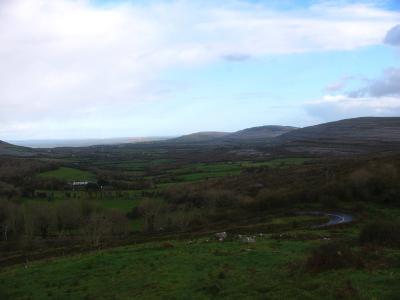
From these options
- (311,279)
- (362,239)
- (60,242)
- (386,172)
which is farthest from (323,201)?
(311,279)

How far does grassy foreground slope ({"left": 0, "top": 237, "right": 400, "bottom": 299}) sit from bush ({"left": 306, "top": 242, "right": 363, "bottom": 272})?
0.49 metres

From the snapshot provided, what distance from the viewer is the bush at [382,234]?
1057 inches

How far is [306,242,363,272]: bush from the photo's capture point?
65.5 feet

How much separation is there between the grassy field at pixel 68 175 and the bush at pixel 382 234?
108m

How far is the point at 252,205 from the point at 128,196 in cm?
3463

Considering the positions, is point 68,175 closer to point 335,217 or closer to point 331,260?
point 335,217

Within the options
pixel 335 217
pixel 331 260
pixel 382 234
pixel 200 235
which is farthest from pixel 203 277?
pixel 335 217

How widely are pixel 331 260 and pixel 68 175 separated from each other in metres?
123

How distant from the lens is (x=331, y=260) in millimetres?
20109

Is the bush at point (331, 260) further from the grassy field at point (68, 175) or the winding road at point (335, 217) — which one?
the grassy field at point (68, 175)

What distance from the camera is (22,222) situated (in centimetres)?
7812

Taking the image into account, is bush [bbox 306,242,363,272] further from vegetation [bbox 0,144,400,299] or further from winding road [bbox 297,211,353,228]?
winding road [bbox 297,211,353,228]

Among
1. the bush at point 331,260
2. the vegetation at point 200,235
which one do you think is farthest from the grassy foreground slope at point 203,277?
the bush at point 331,260

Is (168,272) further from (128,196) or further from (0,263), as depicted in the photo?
(128,196)
